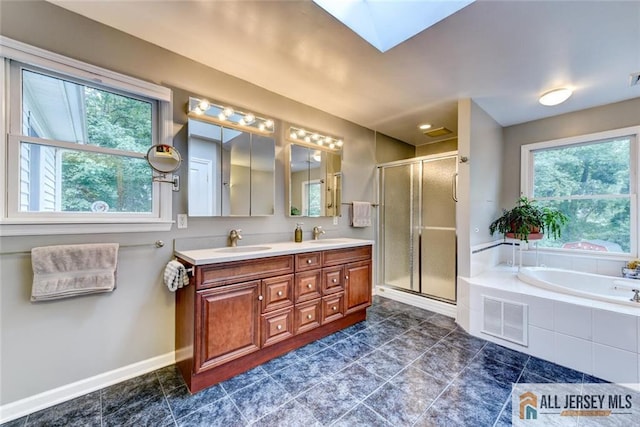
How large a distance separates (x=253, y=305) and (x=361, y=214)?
196cm

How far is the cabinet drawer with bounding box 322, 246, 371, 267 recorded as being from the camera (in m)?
2.41

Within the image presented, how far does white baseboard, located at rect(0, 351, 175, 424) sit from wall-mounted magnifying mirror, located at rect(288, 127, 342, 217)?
5.40ft

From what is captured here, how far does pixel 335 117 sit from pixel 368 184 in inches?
40.1

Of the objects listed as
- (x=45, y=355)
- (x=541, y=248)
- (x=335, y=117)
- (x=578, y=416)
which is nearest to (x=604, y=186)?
(x=541, y=248)

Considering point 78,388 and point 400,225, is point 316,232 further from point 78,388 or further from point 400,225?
point 78,388

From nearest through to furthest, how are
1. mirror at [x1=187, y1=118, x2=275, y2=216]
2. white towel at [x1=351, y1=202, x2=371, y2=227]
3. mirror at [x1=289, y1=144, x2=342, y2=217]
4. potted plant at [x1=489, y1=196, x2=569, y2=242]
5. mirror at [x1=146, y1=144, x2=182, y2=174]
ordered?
mirror at [x1=146, y1=144, x2=182, y2=174], mirror at [x1=187, y1=118, x2=275, y2=216], mirror at [x1=289, y1=144, x2=342, y2=217], potted plant at [x1=489, y1=196, x2=569, y2=242], white towel at [x1=351, y1=202, x2=371, y2=227]

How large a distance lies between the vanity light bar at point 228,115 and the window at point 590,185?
10.7 ft

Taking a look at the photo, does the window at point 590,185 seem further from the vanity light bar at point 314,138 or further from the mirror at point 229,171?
the mirror at point 229,171

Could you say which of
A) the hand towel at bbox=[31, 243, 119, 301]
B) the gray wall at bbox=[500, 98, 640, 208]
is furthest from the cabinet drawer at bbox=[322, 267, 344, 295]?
the gray wall at bbox=[500, 98, 640, 208]

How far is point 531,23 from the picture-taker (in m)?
1.61

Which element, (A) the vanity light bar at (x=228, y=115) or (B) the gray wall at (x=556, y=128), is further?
(B) the gray wall at (x=556, y=128)

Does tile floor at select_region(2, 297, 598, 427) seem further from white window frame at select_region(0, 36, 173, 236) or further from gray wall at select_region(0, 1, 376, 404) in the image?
white window frame at select_region(0, 36, 173, 236)

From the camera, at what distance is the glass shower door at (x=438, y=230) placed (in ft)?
10.5

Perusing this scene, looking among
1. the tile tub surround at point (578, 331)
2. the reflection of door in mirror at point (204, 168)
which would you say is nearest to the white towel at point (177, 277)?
the reflection of door in mirror at point (204, 168)
